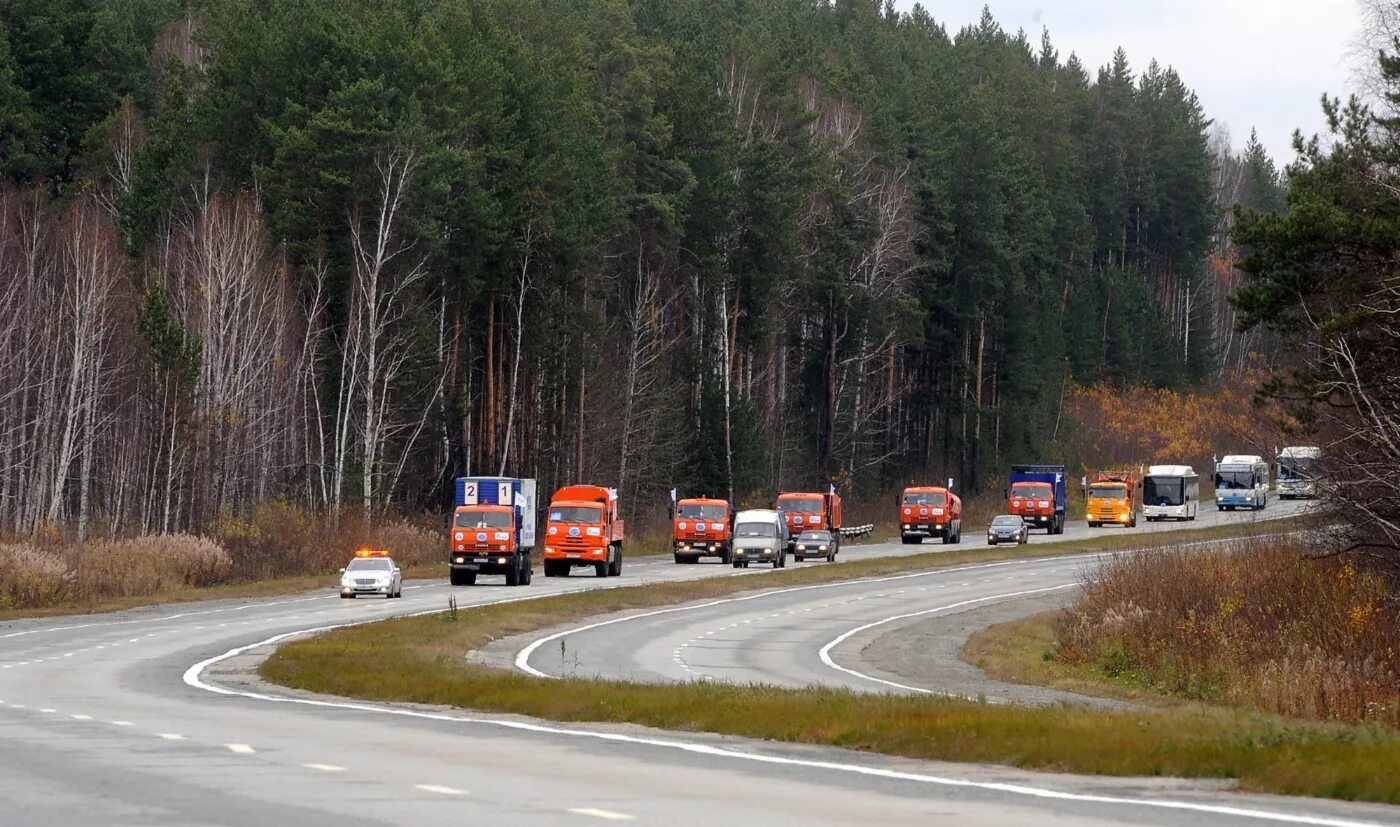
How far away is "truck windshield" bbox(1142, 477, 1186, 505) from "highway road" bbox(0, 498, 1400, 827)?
7946cm

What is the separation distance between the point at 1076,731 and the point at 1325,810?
4.61 metres

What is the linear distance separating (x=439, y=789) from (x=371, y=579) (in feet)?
121

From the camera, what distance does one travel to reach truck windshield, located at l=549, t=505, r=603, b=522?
201 ft

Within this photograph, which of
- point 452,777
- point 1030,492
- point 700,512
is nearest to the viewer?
point 452,777

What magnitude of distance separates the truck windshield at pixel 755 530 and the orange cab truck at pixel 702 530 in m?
0.98

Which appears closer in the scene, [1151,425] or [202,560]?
[202,560]

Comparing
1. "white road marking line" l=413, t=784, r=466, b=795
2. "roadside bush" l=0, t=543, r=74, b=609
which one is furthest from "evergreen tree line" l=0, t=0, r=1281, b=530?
"white road marking line" l=413, t=784, r=466, b=795

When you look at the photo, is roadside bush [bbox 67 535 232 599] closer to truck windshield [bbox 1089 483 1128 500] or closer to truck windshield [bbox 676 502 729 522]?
truck windshield [bbox 676 502 729 522]

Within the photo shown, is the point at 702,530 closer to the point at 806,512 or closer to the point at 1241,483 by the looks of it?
the point at 806,512

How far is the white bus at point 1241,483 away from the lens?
4281 inches

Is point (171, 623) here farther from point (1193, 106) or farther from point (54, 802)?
point (1193, 106)

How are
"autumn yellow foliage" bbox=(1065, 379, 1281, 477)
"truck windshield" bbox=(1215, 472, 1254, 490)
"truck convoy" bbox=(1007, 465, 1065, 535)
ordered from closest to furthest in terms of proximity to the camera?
"truck convoy" bbox=(1007, 465, 1065, 535)
"truck windshield" bbox=(1215, 472, 1254, 490)
"autumn yellow foliage" bbox=(1065, 379, 1281, 477)

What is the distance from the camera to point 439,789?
14.6m

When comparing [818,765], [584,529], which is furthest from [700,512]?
[818,765]
